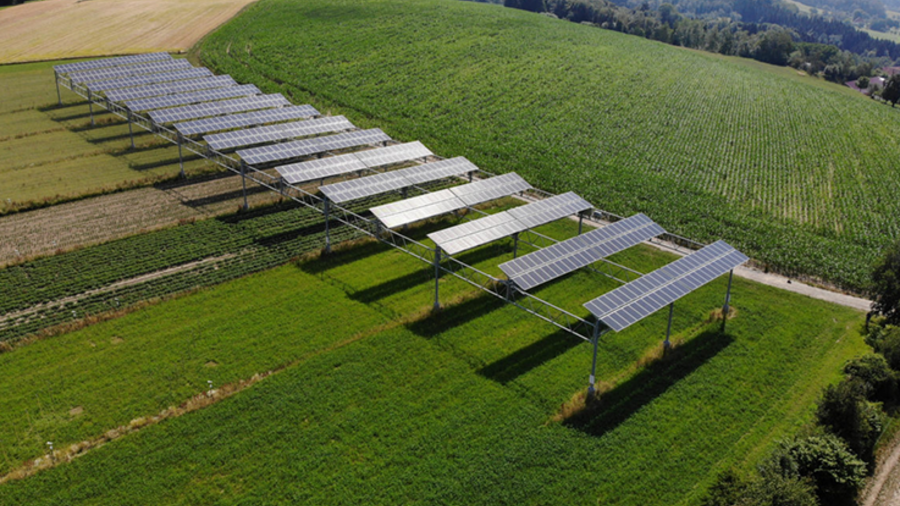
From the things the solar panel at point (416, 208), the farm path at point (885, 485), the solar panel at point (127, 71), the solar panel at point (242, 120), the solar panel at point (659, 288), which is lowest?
the farm path at point (885, 485)

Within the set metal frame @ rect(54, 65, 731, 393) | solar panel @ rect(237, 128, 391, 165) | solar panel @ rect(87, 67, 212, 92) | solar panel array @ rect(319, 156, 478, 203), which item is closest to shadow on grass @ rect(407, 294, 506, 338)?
metal frame @ rect(54, 65, 731, 393)

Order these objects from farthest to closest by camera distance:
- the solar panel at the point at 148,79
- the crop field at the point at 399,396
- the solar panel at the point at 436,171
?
the solar panel at the point at 148,79, the solar panel at the point at 436,171, the crop field at the point at 399,396

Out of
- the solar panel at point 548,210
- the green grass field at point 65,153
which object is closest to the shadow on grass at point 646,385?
the solar panel at point 548,210

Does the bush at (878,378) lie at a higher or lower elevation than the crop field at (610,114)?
lower

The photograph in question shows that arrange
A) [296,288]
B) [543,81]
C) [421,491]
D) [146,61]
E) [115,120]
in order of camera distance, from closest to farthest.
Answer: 1. [421,491]
2. [296,288]
3. [115,120]
4. [146,61]
5. [543,81]

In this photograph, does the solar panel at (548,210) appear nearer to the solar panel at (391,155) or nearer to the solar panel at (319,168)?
the solar panel at (391,155)

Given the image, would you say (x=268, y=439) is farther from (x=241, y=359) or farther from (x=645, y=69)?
(x=645, y=69)

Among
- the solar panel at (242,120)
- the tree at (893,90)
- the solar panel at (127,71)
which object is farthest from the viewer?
the tree at (893,90)

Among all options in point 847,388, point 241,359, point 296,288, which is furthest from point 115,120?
point 847,388
